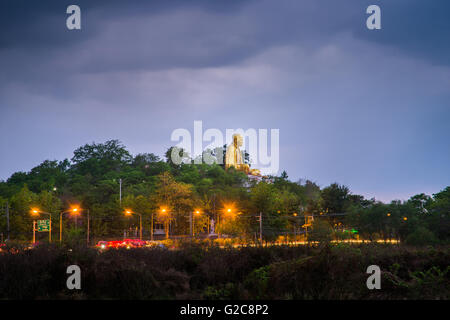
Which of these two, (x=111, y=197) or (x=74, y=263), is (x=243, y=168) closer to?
(x=111, y=197)

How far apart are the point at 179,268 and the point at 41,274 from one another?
3.09 metres

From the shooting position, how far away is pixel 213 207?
6850cm

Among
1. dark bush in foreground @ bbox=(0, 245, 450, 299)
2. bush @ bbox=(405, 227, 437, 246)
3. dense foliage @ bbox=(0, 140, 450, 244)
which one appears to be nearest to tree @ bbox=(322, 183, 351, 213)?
dense foliage @ bbox=(0, 140, 450, 244)

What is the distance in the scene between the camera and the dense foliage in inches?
1592

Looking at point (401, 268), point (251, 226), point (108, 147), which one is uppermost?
point (108, 147)

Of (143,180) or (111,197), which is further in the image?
(143,180)

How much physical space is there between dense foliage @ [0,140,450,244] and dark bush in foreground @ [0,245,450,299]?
78.1 feet

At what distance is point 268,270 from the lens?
8.62 meters

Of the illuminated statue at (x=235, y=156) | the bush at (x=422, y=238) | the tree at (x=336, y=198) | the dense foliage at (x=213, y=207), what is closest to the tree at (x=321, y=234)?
the dense foliage at (x=213, y=207)

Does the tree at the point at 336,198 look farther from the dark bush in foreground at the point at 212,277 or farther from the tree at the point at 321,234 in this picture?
the dark bush in foreground at the point at 212,277

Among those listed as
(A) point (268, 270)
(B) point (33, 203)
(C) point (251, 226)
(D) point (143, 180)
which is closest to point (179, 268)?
(A) point (268, 270)

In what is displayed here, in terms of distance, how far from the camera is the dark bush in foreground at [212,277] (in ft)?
24.7

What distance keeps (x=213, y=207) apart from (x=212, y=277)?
6019cm

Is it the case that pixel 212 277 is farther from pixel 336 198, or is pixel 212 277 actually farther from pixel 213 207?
pixel 213 207
